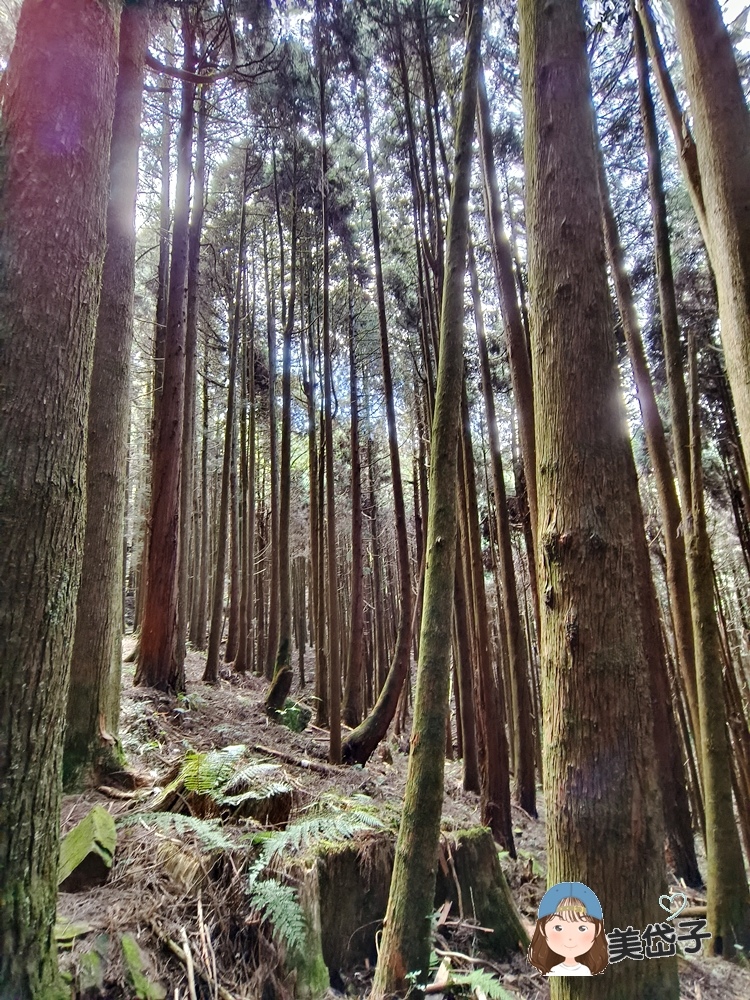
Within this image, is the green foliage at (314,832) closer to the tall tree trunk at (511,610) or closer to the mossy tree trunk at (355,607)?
the tall tree trunk at (511,610)

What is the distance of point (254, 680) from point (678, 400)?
33.1 ft

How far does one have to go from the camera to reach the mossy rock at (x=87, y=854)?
2451mm

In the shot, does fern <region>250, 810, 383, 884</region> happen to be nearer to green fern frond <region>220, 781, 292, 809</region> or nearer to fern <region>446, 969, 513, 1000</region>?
green fern frond <region>220, 781, 292, 809</region>

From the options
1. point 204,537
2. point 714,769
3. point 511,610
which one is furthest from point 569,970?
point 204,537

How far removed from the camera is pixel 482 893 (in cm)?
366

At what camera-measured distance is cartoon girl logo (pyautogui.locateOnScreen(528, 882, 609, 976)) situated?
5.46 ft

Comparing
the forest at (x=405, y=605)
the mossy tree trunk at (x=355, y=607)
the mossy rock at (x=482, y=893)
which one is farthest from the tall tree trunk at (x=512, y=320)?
the mossy tree trunk at (x=355, y=607)

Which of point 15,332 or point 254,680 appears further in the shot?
point 254,680

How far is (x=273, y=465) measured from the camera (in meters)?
11.1

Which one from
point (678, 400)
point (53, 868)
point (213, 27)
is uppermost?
point (213, 27)

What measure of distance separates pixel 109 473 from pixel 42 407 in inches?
92.0

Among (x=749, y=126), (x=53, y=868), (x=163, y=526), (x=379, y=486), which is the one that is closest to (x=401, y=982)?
(x=53, y=868)

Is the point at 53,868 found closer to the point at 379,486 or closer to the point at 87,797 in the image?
the point at 87,797

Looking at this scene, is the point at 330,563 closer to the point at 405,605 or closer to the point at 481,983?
the point at 405,605
